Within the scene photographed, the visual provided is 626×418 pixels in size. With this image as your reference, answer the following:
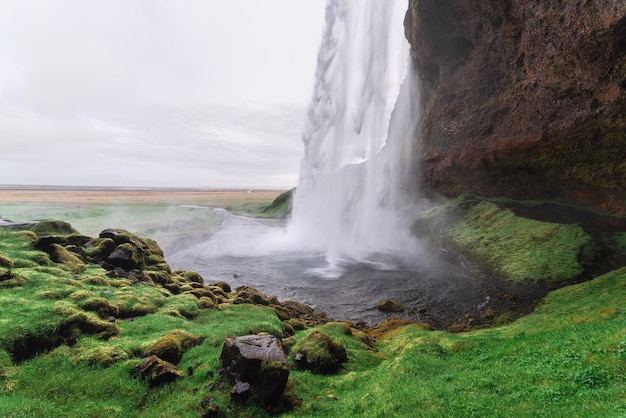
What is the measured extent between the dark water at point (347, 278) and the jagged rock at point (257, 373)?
1443 cm

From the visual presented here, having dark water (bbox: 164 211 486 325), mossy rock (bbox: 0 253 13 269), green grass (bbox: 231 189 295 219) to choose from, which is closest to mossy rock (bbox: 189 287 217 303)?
dark water (bbox: 164 211 486 325)

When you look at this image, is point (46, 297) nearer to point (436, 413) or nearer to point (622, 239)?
point (436, 413)

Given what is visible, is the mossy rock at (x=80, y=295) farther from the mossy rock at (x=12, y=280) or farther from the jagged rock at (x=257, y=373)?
the jagged rock at (x=257, y=373)

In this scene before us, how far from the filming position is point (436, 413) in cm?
959

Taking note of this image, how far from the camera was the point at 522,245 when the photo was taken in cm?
3419

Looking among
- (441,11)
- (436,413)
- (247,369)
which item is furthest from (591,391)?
(441,11)

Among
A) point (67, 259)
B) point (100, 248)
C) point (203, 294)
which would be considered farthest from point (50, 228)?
point (203, 294)

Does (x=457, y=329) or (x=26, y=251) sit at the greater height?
(x=26, y=251)

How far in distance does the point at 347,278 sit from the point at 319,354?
21.4 m

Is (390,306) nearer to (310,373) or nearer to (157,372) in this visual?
(310,373)

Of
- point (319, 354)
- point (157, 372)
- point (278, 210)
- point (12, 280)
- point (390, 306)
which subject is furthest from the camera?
point (278, 210)

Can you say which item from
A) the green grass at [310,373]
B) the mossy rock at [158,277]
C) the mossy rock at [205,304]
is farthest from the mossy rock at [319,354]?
the mossy rock at [158,277]

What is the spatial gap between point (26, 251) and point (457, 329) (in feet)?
94.6

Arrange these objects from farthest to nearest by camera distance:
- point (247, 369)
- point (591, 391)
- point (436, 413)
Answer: point (247, 369) < point (436, 413) < point (591, 391)
